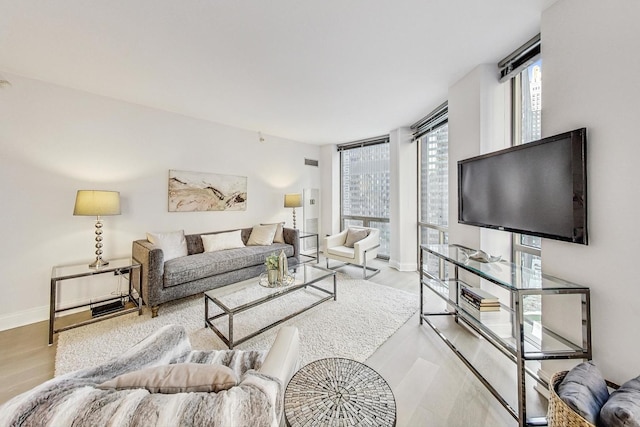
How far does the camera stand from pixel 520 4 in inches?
62.8

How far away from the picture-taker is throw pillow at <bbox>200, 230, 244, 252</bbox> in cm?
357

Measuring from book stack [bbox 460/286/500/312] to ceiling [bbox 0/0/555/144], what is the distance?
2.04m

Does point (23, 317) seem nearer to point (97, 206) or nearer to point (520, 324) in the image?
point (97, 206)

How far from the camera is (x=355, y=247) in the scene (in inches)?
152

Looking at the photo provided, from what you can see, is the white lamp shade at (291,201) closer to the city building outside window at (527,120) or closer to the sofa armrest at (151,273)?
the sofa armrest at (151,273)

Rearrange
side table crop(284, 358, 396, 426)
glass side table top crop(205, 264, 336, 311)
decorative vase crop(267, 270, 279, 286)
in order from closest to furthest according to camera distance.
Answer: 1. side table crop(284, 358, 396, 426)
2. glass side table top crop(205, 264, 336, 311)
3. decorative vase crop(267, 270, 279, 286)

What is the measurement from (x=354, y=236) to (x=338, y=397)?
135 inches

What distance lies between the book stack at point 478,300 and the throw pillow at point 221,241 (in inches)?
119

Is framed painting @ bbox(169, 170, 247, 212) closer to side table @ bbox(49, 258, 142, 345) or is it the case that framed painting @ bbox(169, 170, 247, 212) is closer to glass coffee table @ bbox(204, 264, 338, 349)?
side table @ bbox(49, 258, 142, 345)

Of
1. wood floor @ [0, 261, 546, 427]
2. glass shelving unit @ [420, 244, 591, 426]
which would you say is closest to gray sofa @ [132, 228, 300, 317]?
wood floor @ [0, 261, 546, 427]

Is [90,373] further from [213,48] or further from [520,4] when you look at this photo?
[520,4]

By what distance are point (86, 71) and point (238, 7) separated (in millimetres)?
1879

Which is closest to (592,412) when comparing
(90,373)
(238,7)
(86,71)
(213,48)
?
(90,373)

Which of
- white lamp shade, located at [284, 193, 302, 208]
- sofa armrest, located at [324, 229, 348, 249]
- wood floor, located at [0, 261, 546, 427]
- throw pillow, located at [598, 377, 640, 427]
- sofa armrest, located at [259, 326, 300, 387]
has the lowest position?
wood floor, located at [0, 261, 546, 427]
